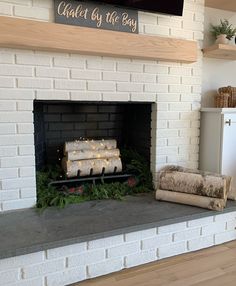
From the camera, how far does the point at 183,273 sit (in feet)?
4.87

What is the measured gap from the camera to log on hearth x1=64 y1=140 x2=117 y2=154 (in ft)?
6.56

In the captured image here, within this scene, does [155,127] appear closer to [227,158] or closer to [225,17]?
[227,158]

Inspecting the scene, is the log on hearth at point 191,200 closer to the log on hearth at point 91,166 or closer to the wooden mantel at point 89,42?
the log on hearth at point 91,166

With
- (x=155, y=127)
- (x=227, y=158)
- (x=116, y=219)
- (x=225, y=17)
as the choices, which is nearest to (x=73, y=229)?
(x=116, y=219)

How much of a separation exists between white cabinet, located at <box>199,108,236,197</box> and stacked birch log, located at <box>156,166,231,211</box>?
0.25 m

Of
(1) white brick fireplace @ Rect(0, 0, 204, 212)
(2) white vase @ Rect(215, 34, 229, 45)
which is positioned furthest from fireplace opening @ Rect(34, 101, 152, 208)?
(2) white vase @ Rect(215, 34, 229, 45)

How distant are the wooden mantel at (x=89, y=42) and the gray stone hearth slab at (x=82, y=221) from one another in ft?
3.23

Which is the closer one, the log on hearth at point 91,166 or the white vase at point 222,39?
the log on hearth at point 91,166

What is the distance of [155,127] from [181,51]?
569 mm

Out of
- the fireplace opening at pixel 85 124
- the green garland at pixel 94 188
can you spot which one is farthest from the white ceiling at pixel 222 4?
the green garland at pixel 94 188

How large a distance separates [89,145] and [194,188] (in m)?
0.82

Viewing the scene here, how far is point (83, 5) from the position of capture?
65.2 inches

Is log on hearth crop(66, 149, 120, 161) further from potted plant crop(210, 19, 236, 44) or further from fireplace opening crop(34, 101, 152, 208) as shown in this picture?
potted plant crop(210, 19, 236, 44)

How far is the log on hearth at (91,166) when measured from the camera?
6.28 feet
